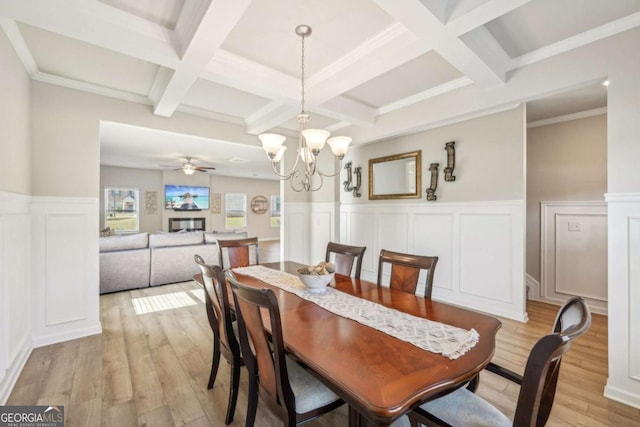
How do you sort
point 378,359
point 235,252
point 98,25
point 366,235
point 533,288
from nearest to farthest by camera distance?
point 378,359 → point 98,25 → point 235,252 → point 533,288 → point 366,235

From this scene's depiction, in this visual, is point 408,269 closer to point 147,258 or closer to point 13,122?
point 13,122

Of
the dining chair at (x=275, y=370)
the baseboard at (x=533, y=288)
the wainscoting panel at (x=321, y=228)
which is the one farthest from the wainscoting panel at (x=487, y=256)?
the dining chair at (x=275, y=370)

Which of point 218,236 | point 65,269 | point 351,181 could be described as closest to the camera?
point 65,269

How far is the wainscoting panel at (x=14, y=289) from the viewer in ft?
6.06

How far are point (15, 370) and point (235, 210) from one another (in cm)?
815

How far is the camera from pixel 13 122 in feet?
6.95

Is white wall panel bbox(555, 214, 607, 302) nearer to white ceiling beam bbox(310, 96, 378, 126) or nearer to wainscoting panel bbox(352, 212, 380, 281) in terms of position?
wainscoting panel bbox(352, 212, 380, 281)

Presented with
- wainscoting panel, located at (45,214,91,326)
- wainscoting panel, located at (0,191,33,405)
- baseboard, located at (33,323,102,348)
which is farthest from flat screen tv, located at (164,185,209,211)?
wainscoting panel, located at (0,191,33,405)

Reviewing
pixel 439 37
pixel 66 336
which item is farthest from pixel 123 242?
pixel 439 37

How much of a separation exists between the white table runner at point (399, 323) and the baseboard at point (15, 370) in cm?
186

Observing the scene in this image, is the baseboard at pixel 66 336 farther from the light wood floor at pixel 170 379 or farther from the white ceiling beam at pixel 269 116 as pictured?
the white ceiling beam at pixel 269 116

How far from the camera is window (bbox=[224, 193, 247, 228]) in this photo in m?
9.87

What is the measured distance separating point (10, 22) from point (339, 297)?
2774 millimetres

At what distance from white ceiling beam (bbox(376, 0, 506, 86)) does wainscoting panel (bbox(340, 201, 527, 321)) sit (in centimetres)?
147
